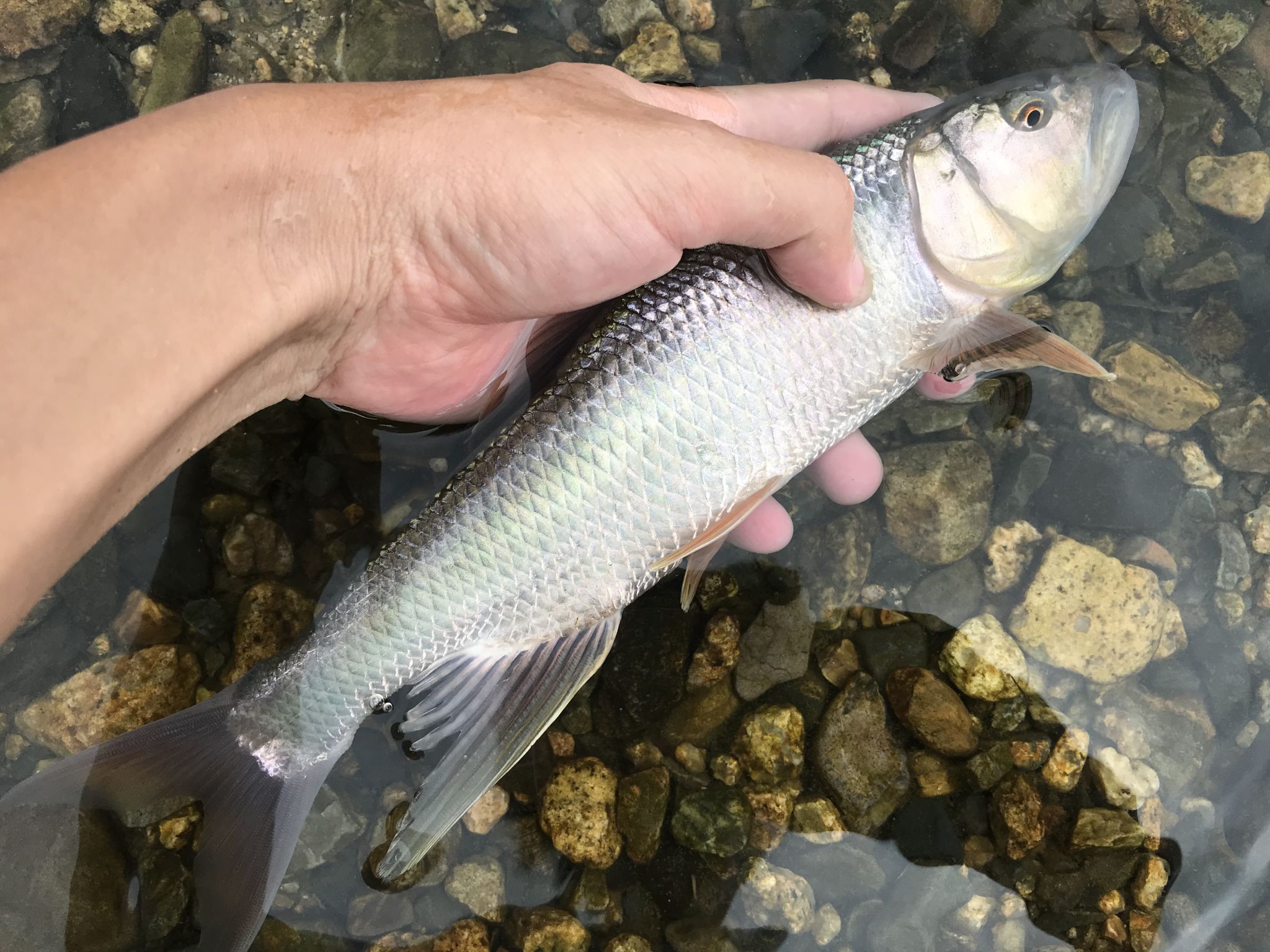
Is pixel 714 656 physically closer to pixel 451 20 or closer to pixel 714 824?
pixel 714 824

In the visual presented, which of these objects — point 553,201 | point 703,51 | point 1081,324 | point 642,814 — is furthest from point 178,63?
point 1081,324

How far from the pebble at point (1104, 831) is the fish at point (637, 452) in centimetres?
138

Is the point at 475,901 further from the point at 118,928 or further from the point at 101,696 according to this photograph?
the point at 101,696

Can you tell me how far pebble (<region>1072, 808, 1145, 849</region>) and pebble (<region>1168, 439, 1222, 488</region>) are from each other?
1.12 meters

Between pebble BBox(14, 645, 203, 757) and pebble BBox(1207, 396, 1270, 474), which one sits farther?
pebble BBox(1207, 396, 1270, 474)

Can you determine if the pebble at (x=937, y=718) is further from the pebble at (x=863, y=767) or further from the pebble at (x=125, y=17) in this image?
the pebble at (x=125, y=17)

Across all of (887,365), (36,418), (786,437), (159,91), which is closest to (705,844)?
(786,437)

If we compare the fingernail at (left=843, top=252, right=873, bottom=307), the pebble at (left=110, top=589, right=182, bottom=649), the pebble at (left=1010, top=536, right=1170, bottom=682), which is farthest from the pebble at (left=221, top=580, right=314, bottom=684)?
the pebble at (left=1010, top=536, right=1170, bottom=682)

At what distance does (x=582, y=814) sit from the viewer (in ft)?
7.32

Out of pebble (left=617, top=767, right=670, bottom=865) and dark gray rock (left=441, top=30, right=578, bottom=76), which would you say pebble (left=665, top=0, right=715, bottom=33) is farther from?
pebble (left=617, top=767, right=670, bottom=865)

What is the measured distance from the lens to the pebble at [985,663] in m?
2.33

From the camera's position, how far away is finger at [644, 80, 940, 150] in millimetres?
2234

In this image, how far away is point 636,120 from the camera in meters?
1.55

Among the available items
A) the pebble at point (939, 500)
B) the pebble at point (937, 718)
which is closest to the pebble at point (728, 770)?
the pebble at point (937, 718)
